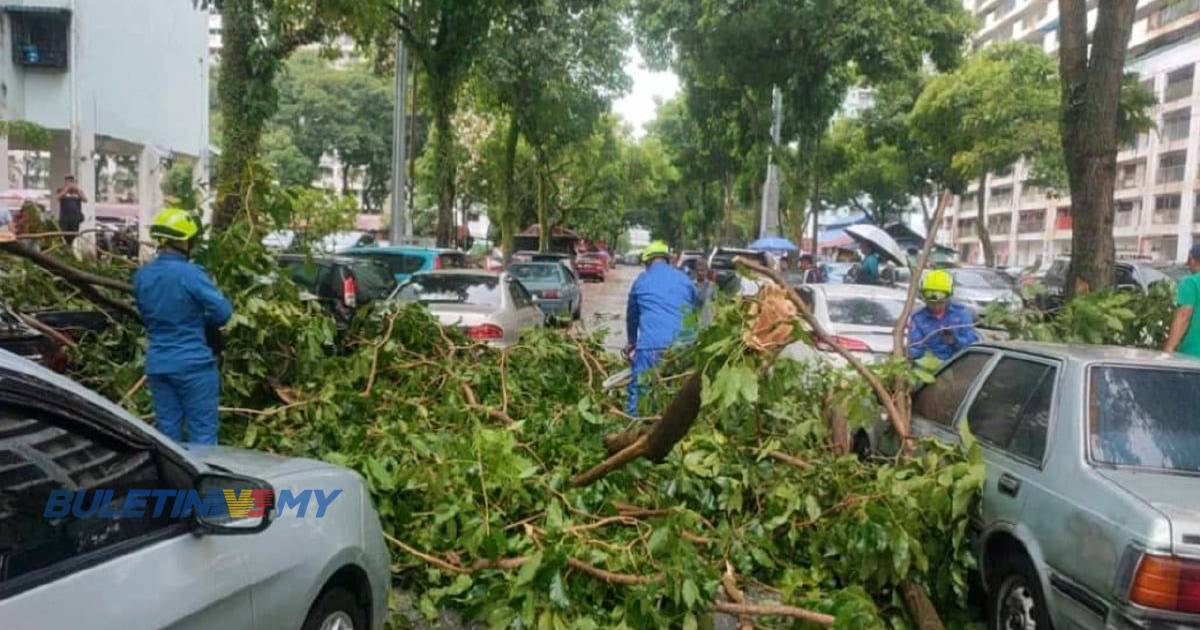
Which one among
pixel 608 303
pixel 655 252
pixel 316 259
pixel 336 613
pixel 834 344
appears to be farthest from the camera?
pixel 608 303

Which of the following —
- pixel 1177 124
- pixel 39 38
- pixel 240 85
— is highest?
pixel 1177 124

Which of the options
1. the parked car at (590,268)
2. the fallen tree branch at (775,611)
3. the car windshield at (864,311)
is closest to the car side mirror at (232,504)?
the fallen tree branch at (775,611)

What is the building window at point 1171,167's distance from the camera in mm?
40500

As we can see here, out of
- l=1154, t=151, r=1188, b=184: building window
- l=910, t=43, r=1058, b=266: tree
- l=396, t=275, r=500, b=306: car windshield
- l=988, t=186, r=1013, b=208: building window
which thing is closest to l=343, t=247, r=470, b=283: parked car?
l=396, t=275, r=500, b=306: car windshield

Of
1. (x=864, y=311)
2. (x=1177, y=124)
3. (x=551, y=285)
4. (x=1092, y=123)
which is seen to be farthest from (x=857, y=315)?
(x=1177, y=124)

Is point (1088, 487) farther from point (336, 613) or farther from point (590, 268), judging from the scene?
point (590, 268)

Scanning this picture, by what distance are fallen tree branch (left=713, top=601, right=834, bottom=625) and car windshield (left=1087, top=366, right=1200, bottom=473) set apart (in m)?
1.31

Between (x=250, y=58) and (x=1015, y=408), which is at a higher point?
(x=250, y=58)

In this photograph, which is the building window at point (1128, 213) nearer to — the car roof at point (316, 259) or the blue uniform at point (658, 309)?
the car roof at point (316, 259)

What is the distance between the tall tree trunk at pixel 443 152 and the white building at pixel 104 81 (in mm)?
5243

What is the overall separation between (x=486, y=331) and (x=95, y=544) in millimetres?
7308

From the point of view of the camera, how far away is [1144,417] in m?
3.88

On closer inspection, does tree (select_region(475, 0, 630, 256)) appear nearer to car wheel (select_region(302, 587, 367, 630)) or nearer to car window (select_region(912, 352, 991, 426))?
car window (select_region(912, 352, 991, 426))

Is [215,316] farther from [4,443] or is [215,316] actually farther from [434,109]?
[434,109]
